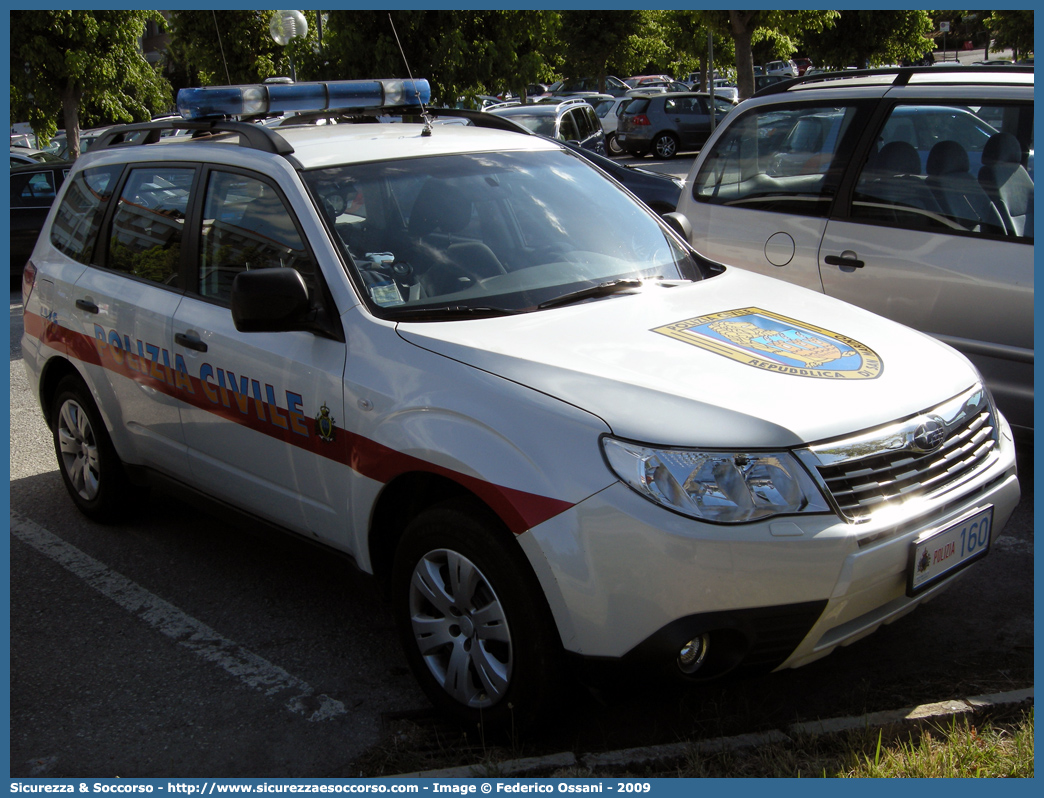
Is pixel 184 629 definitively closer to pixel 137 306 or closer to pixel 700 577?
pixel 137 306

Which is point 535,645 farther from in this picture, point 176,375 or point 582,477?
point 176,375

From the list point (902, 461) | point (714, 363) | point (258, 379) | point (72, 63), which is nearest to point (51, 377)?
point (258, 379)

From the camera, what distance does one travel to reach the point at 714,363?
2951mm

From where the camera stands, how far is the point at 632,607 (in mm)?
2574

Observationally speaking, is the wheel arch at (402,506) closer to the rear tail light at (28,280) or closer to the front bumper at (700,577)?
the front bumper at (700,577)

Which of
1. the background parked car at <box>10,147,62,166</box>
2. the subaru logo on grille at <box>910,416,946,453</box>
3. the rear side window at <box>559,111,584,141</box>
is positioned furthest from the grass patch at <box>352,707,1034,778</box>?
the background parked car at <box>10,147,62,166</box>

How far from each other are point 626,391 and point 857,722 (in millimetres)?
1180

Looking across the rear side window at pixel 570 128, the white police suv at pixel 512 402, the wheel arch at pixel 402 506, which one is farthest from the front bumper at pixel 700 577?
the rear side window at pixel 570 128

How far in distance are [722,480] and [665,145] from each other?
23635mm

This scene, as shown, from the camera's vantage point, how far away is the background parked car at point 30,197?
516 inches

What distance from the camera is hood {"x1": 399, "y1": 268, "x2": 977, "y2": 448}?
266 centimetres

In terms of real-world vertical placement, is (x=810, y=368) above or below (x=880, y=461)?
Result: above

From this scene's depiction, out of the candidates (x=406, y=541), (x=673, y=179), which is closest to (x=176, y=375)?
(x=406, y=541)

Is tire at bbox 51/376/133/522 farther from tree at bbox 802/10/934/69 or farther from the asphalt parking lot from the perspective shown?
tree at bbox 802/10/934/69
